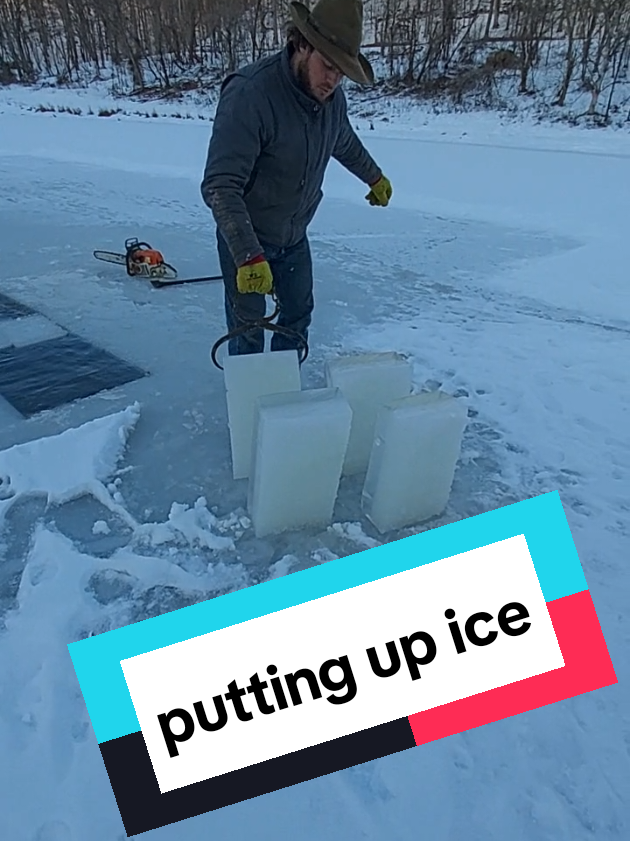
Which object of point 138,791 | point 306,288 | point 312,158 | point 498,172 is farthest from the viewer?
point 498,172

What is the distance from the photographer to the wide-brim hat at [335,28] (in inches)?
67.1

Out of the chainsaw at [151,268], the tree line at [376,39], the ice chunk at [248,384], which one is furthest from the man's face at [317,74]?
the tree line at [376,39]

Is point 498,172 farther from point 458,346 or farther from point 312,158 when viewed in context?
point 312,158

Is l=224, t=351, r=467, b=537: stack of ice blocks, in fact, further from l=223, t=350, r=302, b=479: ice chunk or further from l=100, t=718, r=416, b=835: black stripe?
l=100, t=718, r=416, b=835: black stripe

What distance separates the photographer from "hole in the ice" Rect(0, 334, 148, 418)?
273 cm

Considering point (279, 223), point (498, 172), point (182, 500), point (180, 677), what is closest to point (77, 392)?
Answer: point (182, 500)

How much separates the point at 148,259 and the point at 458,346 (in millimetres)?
2062

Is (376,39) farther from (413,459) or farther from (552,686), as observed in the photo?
(552,686)

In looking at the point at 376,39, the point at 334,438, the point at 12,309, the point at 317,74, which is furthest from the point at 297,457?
the point at 376,39

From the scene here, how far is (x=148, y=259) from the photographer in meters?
4.00

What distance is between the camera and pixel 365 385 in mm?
2092

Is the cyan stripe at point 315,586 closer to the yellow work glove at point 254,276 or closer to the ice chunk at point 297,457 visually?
the ice chunk at point 297,457

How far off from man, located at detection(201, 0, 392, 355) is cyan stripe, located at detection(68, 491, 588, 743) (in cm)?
90
